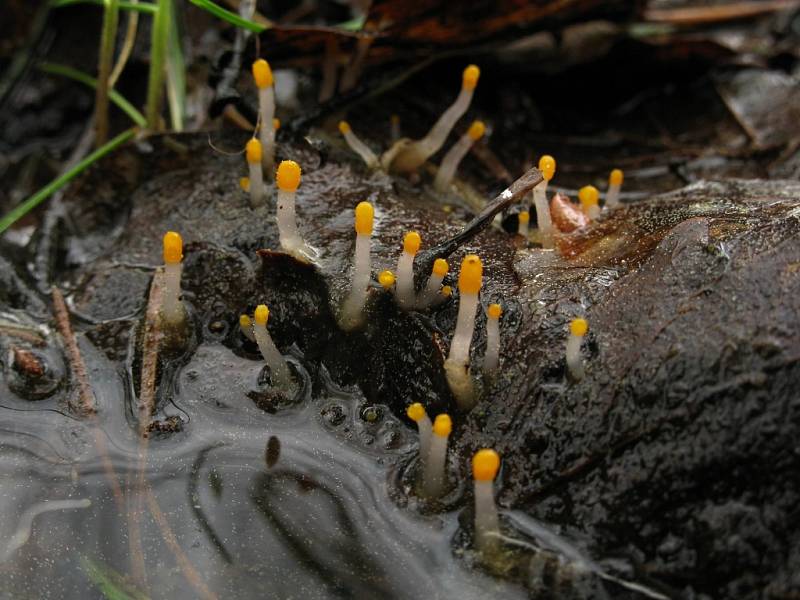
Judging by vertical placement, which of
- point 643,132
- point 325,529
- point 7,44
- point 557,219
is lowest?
point 325,529

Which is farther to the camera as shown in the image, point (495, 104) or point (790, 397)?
point (495, 104)

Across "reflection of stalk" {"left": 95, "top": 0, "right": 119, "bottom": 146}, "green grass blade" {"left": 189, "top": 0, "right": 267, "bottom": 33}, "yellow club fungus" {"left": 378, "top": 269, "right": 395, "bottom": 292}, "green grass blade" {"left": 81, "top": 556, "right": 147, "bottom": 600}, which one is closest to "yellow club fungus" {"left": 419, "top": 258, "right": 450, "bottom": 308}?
"yellow club fungus" {"left": 378, "top": 269, "right": 395, "bottom": 292}

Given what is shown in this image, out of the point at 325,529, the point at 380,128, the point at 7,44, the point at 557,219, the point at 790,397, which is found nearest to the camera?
the point at 790,397

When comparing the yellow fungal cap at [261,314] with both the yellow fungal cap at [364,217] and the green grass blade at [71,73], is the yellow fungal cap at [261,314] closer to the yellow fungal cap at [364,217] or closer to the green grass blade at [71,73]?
the yellow fungal cap at [364,217]

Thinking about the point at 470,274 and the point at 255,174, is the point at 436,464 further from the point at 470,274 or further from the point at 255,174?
the point at 255,174

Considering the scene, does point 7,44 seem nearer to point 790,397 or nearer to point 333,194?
point 333,194

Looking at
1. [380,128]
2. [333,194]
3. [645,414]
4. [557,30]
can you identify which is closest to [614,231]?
[645,414]

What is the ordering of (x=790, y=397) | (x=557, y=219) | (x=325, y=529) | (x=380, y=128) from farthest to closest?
(x=380, y=128) → (x=557, y=219) → (x=325, y=529) → (x=790, y=397)
